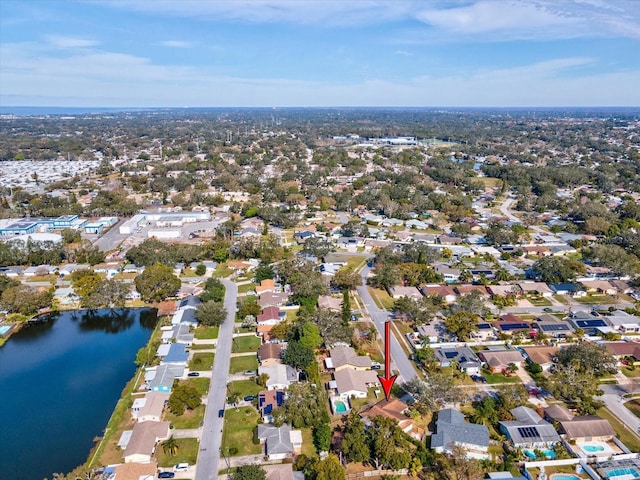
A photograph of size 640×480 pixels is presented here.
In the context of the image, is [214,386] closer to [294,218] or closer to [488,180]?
[294,218]

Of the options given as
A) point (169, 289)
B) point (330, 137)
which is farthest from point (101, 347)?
point (330, 137)

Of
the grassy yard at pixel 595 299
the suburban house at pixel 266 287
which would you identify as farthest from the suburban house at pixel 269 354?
the grassy yard at pixel 595 299

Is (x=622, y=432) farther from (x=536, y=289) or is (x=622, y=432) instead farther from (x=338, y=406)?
(x=536, y=289)

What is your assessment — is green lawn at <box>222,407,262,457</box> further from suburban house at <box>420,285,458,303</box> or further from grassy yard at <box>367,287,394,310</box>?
suburban house at <box>420,285,458,303</box>

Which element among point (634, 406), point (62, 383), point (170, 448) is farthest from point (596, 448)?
point (62, 383)

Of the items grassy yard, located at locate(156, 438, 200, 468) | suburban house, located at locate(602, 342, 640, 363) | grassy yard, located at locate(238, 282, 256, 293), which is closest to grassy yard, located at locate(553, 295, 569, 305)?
suburban house, located at locate(602, 342, 640, 363)

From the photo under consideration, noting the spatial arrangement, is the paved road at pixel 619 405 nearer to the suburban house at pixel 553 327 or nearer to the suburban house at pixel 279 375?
the suburban house at pixel 553 327
